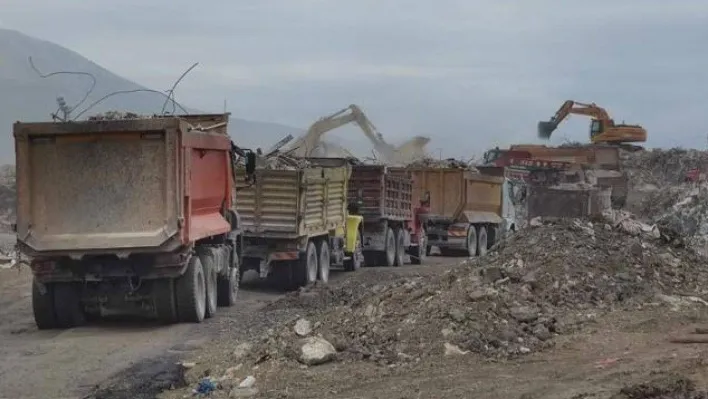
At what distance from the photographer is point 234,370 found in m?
9.05

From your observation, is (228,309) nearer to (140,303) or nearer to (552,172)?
(140,303)

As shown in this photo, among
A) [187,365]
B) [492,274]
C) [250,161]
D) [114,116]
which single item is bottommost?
[187,365]

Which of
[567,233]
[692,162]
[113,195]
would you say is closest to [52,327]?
[113,195]

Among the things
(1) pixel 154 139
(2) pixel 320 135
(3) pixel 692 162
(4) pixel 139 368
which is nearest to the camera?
(4) pixel 139 368

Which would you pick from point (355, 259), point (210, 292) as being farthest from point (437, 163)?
point (210, 292)

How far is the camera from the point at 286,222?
16859 mm

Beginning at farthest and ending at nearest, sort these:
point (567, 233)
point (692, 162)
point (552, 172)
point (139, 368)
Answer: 1. point (692, 162)
2. point (552, 172)
3. point (567, 233)
4. point (139, 368)

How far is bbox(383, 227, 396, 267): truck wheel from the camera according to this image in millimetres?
23578

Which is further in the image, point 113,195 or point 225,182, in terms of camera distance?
point 225,182

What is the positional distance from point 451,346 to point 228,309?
6.45m

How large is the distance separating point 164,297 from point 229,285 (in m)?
2.65

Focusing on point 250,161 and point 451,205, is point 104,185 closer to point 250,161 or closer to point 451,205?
point 250,161

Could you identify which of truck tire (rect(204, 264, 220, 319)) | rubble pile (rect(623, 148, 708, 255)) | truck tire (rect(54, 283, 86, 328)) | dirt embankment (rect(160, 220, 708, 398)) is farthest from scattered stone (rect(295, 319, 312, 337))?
rubble pile (rect(623, 148, 708, 255))

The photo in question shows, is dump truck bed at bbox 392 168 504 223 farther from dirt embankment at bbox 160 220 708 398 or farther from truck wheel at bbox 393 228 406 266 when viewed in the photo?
dirt embankment at bbox 160 220 708 398
